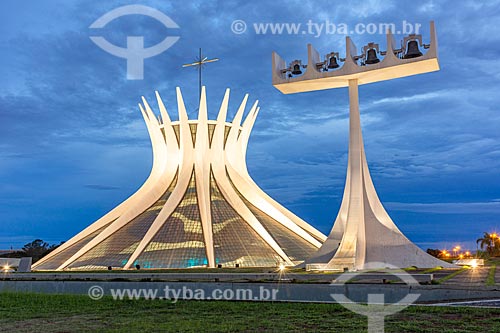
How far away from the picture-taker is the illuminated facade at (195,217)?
29031 mm

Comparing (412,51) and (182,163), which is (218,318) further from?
(182,163)

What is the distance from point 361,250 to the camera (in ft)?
75.2

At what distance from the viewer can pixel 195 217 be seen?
3148cm

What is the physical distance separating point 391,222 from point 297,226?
990cm

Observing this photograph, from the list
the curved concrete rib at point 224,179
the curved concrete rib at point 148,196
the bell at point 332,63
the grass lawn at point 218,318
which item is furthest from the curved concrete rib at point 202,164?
the grass lawn at point 218,318

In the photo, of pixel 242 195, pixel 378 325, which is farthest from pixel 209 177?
pixel 378 325

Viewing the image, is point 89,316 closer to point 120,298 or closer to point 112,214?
point 120,298

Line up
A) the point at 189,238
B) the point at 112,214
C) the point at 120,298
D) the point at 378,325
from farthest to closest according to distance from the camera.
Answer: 1. the point at 112,214
2. the point at 189,238
3. the point at 120,298
4. the point at 378,325

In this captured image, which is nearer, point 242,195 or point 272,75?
point 272,75

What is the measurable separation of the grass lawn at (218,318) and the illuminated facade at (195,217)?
16402mm

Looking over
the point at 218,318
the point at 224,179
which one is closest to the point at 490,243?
the point at 224,179

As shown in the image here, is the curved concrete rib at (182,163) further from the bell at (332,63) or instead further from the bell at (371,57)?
the bell at (371,57)

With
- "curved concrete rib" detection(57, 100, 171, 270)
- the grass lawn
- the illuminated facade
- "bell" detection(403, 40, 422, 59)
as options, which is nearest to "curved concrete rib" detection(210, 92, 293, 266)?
the illuminated facade

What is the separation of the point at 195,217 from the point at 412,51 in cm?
1557
